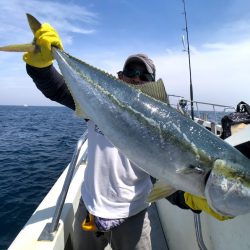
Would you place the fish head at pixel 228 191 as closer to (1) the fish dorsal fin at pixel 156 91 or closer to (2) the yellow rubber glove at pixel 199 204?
(2) the yellow rubber glove at pixel 199 204

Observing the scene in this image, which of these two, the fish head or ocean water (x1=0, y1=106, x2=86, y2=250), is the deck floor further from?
the fish head

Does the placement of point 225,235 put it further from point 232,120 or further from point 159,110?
point 232,120

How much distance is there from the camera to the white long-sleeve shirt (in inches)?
96.6

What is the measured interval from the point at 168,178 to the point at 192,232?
1578 millimetres

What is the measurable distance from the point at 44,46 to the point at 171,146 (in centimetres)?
143

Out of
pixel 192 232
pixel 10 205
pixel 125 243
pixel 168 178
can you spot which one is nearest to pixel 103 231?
pixel 125 243

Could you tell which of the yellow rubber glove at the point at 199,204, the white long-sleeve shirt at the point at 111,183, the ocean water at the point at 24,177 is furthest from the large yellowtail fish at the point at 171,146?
the ocean water at the point at 24,177

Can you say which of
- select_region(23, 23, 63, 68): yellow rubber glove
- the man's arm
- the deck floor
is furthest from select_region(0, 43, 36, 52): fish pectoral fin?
the deck floor

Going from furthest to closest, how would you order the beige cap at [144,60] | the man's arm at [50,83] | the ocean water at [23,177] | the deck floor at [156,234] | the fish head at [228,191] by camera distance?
the ocean water at [23,177], the deck floor at [156,234], the man's arm at [50,83], the beige cap at [144,60], the fish head at [228,191]

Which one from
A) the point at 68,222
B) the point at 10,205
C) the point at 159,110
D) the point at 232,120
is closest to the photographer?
the point at 159,110

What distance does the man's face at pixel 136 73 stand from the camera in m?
2.55

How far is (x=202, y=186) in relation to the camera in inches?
62.5

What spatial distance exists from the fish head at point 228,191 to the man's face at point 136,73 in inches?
47.7

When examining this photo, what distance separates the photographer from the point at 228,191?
61.5 inches
